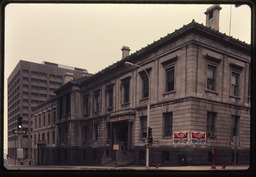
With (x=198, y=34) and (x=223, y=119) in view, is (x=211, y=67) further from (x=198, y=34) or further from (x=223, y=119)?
(x=223, y=119)

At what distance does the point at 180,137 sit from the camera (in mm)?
19469

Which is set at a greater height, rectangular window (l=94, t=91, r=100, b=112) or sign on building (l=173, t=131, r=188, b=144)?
rectangular window (l=94, t=91, r=100, b=112)

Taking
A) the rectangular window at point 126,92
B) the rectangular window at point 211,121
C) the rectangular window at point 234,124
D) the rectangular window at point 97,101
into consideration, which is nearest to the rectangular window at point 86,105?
the rectangular window at point 97,101

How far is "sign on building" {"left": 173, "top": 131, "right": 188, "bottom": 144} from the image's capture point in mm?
19062

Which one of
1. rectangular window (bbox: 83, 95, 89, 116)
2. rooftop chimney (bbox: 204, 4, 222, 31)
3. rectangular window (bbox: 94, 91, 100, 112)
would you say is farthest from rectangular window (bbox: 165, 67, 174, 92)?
rectangular window (bbox: 83, 95, 89, 116)

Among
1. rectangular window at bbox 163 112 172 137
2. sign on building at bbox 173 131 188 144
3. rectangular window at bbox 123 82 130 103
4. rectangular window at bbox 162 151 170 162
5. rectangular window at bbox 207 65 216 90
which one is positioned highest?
rectangular window at bbox 207 65 216 90

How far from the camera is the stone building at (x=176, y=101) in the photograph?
17.4m

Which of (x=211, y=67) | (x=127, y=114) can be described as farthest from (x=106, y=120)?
(x=211, y=67)

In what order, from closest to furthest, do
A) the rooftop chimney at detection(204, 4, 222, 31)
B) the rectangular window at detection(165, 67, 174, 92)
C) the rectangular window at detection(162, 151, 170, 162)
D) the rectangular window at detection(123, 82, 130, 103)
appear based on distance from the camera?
the rectangular window at detection(162, 151, 170, 162)
the rooftop chimney at detection(204, 4, 222, 31)
the rectangular window at detection(165, 67, 174, 92)
the rectangular window at detection(123, 82, 130, 103)

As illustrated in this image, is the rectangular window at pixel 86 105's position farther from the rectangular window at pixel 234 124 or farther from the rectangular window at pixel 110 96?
the rectangular window at pixel 234 124

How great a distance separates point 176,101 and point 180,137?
10.4 ft

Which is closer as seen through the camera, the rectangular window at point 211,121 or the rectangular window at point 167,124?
the rectangular window at point 211,121

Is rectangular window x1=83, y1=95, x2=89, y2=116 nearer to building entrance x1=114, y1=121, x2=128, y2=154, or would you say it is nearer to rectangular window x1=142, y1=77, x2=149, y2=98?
building entrance x1=114, y1=121, x2=128, y2=154

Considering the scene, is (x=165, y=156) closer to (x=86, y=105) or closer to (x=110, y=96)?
(x=110, y=96)
